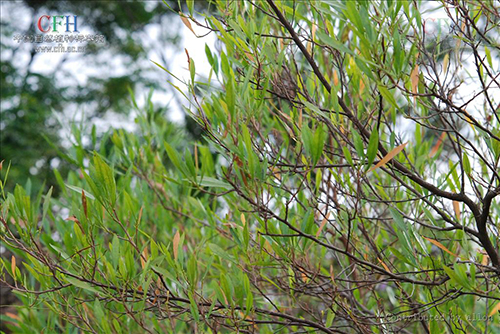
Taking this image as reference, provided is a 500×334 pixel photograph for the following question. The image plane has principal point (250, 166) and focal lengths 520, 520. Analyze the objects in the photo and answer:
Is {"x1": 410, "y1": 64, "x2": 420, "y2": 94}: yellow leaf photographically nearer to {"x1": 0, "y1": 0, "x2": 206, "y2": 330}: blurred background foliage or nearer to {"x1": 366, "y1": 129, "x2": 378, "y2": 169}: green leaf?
{"x1": 366, "y1": 129, "x2": 378, "y2": 169}: green leaf

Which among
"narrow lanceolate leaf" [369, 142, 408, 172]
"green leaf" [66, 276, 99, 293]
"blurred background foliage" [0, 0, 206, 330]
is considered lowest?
"green leaf" [66, 276, 99, 293]

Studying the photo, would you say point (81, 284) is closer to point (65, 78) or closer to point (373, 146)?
point (373, 146)

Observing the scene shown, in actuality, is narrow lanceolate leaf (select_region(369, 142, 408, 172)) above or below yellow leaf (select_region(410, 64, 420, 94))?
below

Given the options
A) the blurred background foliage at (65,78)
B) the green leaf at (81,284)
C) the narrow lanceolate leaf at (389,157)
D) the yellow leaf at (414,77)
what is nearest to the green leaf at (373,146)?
the narrow lanceolate leaf at (389,157)

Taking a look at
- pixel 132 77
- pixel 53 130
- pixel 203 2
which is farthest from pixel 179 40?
pixel 53 130

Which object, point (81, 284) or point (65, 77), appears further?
point (65, 77)

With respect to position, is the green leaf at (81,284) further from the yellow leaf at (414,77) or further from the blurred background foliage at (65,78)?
the blurred background foliage at (65,78)

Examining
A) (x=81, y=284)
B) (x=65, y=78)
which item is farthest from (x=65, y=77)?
(x=81, y=284)

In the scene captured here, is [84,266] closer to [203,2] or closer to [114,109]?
[114,109]

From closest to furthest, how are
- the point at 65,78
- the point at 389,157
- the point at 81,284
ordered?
the point at 389,157
the point at 81,284
the point at 65,78

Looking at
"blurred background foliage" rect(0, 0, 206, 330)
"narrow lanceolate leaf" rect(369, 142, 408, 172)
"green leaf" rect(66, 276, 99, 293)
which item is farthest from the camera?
"blurred background foliage" rect(0, 0, 206, 330)

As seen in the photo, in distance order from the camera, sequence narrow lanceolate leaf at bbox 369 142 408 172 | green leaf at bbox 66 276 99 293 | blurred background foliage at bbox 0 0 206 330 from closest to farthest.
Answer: narrow lanceolate leaf at bbox 369 142 408 172 < green leaf at bbox 66 276 99 293 < blurred background foliage at bbox 0 0 206 330

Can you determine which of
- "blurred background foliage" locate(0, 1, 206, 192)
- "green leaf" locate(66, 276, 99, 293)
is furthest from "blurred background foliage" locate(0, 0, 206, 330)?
"green leaf" locate(66, 276, 99, 293)

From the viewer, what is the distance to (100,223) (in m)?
0.96
